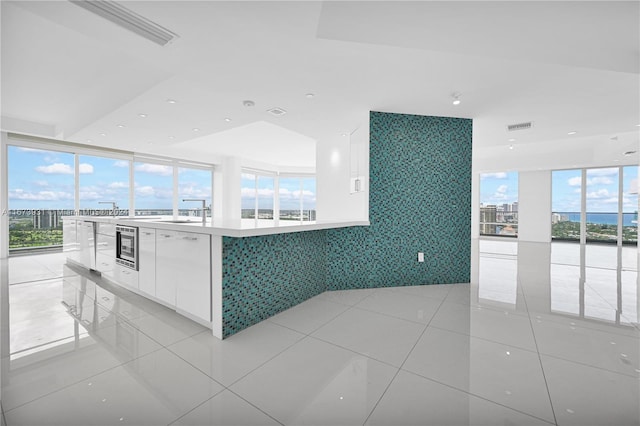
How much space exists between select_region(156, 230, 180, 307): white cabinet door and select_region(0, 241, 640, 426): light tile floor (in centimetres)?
20

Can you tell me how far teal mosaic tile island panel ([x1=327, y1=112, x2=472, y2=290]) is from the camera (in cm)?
362

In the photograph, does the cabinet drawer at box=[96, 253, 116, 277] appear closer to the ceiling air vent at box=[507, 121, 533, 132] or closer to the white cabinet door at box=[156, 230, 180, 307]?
the white cabinet door at box=[156, 230, 180, 307]

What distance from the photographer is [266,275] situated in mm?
2578

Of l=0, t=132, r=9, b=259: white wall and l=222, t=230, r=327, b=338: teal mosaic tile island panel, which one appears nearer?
l=222, t=230, r=327, b=338: teal mosaic tile island panel

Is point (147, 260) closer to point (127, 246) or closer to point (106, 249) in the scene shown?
point (127, 246)

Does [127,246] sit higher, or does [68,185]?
[68,185]

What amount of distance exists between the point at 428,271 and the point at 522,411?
8.12 feet

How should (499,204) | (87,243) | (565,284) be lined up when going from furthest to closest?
(499,204) < (87,243) < (565,284)

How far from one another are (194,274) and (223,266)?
376 mm

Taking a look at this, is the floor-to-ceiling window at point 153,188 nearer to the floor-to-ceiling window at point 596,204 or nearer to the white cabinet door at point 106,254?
the white cabinet door at point 106,254

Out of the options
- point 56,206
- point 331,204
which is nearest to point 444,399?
point 331,204

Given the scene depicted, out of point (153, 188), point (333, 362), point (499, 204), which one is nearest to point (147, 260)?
point (333, 362)

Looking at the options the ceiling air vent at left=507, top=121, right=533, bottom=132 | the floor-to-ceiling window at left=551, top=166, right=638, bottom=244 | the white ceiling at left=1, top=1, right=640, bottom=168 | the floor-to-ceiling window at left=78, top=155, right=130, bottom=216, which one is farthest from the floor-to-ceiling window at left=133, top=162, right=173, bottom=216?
the floor-to-ceiling window at left=551, top=166, right=638, bottom=244

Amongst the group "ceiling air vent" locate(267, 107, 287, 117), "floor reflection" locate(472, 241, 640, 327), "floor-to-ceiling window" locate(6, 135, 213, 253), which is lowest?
"floor reflection" locate(472, 241, 640, 327)
